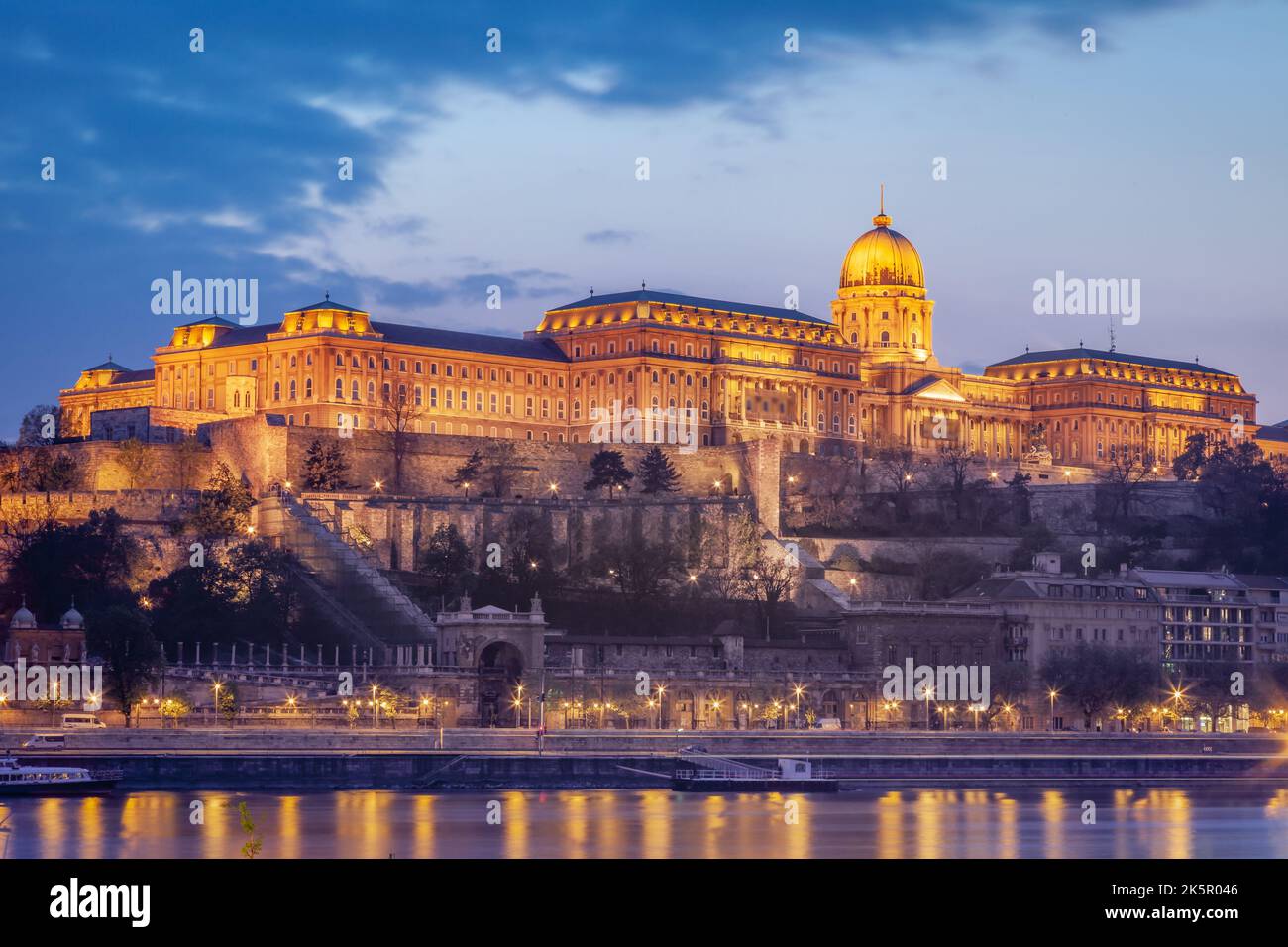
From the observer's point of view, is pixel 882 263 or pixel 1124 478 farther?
pixel 882 263

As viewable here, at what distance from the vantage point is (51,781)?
2773 inches

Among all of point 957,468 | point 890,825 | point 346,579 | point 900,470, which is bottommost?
point 890,825

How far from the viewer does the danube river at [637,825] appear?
193 feet

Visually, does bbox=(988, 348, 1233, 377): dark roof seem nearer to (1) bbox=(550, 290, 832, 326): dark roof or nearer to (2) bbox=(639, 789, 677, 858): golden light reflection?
(1) bbox=(550, 290, 832, 326): dark roof

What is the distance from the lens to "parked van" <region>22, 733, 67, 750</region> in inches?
3004

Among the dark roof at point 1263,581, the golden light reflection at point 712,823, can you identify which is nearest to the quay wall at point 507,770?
the golden light reflection at point 712,823

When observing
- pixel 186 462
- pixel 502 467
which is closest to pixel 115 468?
pixel 186 462

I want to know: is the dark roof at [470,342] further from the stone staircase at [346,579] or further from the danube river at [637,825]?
the danube river at [637,825]

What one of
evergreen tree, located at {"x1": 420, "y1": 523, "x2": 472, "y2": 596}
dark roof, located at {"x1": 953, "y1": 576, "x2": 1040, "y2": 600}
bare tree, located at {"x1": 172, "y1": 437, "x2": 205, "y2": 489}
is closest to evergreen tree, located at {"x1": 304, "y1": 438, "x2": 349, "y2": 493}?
bare tree, located at {"x1": 172, "y1": 437, "x2": 205, "y2": 489}

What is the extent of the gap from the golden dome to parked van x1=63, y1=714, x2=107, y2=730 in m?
103

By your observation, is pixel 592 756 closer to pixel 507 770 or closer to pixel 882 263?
pixel 507 770

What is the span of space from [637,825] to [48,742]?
69.5 feet

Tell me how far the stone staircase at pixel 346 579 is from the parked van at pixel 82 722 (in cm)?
1380
